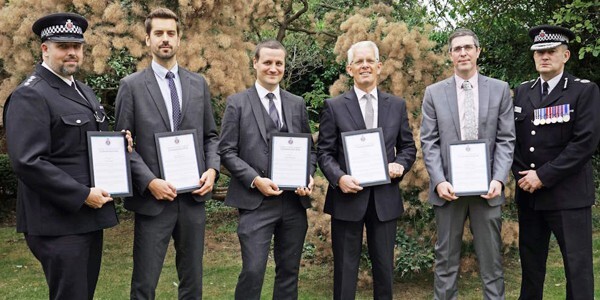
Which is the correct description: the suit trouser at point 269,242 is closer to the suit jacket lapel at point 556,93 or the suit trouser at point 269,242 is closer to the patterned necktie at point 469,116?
the patterned necktie at point 469,116

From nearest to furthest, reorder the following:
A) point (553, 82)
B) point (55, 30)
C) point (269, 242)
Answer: point (55, 30), point (269, 242), point (553, 82)

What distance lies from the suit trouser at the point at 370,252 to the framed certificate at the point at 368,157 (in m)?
0.24

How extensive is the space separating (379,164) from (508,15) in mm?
6460

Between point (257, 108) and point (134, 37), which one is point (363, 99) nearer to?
point (257, 108)

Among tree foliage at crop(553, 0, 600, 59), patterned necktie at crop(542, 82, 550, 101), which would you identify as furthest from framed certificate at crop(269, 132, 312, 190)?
tree foliage at crop(553, 0, 600, 59)

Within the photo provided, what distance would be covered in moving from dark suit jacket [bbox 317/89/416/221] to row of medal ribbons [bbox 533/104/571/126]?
3.46 ft

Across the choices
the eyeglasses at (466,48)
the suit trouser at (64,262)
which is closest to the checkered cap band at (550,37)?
the eyeglasses at (466,48)

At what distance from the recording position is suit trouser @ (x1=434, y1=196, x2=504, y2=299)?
4895 mm

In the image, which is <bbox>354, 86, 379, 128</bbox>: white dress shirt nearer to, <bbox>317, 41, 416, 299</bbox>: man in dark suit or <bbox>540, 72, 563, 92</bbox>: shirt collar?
<bbox>317, 41, 416, 299</bbox>: man in dark suit

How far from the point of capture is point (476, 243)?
498 cm

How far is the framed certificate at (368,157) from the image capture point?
4.76 meters

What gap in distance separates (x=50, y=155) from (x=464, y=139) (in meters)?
3.01

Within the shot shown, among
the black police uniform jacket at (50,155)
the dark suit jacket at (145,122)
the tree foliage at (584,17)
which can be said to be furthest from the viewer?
the tree foliage at (584,17)

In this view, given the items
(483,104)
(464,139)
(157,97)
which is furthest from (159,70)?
(483,104)
